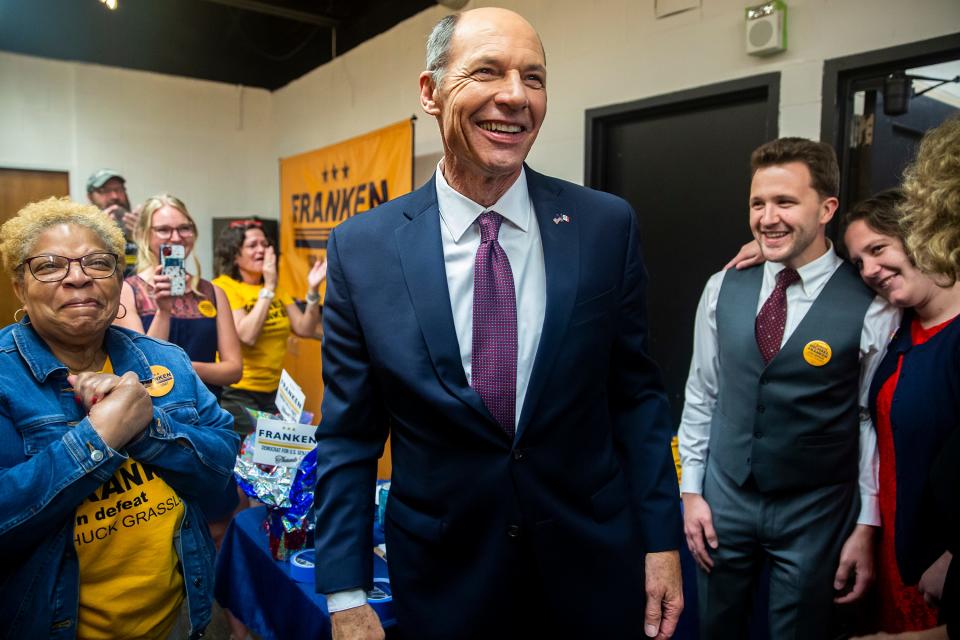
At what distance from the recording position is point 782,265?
68.9 inches

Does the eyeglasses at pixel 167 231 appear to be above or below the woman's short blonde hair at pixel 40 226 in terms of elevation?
above

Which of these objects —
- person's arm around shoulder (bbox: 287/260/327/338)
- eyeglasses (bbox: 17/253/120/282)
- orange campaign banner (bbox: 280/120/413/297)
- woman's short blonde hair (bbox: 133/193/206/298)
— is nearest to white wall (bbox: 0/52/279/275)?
orange campaign banner (bbox: 280/120/413/297)

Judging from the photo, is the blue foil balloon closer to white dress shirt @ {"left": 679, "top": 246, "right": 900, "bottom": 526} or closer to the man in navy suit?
the man in navy suit

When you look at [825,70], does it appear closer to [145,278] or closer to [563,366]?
[563,366]

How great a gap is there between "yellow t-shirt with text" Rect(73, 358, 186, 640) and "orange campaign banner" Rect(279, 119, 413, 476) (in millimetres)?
2953

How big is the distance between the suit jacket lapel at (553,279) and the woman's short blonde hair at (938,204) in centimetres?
52

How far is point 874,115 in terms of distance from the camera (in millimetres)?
2281

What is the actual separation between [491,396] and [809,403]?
970 mm

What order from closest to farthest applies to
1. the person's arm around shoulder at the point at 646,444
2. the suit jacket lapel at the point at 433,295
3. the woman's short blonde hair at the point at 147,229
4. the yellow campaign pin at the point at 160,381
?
1. the suit jacket lapel at the point at 433,295
2. the person's arm around shoulder at the point at 646,444
3. the yellow campaign pin at the point at 160,381
4. the woman's short blonde hair at the point at 147,229

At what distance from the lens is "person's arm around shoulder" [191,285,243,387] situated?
97.1 inches

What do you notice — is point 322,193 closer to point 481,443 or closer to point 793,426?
point 793,426

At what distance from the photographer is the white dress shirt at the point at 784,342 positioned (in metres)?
1.59

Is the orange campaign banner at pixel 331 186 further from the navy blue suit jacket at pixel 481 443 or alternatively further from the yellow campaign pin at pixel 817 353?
the navy blue suit jacket at pixel 481 443

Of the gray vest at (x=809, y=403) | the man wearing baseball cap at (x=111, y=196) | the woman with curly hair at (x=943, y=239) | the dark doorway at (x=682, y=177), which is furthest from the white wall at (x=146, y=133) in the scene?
the woman with curly hair at (x=943, y=239)
